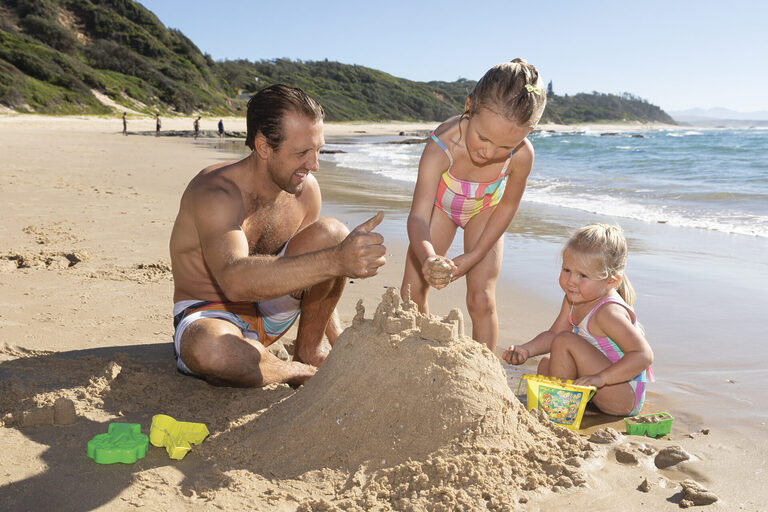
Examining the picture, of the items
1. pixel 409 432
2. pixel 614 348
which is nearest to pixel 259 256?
pixel 409 432

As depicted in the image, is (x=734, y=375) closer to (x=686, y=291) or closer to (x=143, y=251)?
(x=686, y=291)

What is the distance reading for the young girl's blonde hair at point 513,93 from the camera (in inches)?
103

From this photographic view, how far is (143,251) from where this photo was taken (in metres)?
5.01

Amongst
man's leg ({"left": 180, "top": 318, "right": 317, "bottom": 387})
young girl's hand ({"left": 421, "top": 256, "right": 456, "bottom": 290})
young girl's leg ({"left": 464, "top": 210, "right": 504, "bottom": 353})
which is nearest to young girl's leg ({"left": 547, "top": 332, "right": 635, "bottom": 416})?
young girl's leg ({"left": 464, "top": 210, "right": 504, "bottom": 353})

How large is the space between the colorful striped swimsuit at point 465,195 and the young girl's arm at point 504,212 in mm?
52

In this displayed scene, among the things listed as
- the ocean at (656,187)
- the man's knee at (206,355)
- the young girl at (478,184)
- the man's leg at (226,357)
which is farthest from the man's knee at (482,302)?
the ocean at (656,187)

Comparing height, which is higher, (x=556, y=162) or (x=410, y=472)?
(x=556, y=162)

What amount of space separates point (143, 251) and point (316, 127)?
2.82 metres

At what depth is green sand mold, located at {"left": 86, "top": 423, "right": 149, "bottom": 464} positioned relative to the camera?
2.05 metres

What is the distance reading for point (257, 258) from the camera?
2.38m

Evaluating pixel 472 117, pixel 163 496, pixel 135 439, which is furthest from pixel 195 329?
pixel 472 117

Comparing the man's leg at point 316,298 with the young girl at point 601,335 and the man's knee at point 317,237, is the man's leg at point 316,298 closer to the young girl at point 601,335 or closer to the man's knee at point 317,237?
the man's knee at point 317,237

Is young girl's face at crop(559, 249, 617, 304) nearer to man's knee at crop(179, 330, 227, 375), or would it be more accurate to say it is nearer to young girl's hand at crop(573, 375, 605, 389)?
young girl's hand at crop(573, 375, 605, 389)

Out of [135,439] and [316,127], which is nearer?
[135,439]
